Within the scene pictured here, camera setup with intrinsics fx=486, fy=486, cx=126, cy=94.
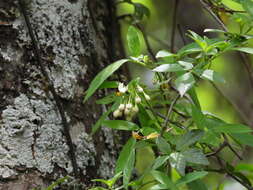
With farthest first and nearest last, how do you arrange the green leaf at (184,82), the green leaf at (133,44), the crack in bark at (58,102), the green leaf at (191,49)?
the crack in bark at (58,102), the green leaf at (133,44), the green leaf at (191,49), the green leaf at (184,82)

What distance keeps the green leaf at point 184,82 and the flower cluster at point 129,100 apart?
0.54ft

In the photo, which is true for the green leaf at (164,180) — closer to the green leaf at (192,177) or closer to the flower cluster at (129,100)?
the green leaf at (192,177)

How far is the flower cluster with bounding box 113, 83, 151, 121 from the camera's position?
3.49 ft

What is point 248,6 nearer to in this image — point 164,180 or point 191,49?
point 191,49

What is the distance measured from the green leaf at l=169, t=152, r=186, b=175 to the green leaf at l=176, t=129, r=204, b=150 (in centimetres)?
3

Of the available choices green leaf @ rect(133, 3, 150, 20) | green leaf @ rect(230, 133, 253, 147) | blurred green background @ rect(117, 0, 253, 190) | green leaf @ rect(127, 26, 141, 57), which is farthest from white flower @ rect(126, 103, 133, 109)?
blurred green background @ rect(117, 0, 253, 190)

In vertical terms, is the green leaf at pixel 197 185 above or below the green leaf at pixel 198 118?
below

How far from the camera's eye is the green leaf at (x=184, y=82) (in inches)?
35.6

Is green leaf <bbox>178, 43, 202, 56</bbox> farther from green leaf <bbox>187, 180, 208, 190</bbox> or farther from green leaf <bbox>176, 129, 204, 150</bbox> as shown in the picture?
green leaf <bbox>187, 180, 208, 190</bbox>

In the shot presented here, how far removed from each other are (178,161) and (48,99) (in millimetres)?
433

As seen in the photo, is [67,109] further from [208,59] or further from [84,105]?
[208,59]

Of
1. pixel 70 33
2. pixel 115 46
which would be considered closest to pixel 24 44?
pixel 70 33

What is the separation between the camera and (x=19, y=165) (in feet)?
3.73

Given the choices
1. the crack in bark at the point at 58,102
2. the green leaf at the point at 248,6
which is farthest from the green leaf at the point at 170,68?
the crack in bark at the point at 58,102
